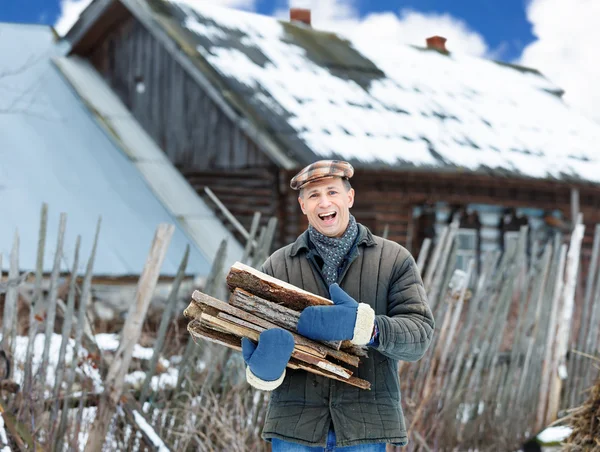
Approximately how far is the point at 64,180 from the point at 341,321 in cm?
783

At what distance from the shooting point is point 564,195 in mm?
12242

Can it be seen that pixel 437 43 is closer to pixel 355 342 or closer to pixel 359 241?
pixel 359 241

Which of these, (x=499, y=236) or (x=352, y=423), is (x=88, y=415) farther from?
(x=499, y=236)

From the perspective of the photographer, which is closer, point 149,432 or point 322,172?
point 322,172

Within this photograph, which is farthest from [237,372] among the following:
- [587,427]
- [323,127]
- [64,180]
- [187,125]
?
[187,125]

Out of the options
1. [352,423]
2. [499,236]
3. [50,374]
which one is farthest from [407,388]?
[499,236]

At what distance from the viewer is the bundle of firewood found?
2.20 metres

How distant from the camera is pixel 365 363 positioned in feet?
7.66

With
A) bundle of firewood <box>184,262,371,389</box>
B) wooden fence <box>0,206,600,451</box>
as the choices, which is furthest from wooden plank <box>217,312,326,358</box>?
wooden fence <box>0,206,600,451</box>

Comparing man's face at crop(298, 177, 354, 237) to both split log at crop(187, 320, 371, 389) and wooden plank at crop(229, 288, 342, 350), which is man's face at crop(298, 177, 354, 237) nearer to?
wooden plank at crop(229, 288, 342, 350)

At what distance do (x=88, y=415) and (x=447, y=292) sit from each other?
6.92 feet

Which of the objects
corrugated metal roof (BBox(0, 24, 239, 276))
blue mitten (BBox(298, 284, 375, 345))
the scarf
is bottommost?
blue mitten (BBox(298, 284, 375, 345))

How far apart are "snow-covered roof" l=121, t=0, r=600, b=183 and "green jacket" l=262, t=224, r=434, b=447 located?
586 centimetres

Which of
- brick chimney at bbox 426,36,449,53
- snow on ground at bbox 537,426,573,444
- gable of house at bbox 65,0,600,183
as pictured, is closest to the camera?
snow on ground at bbox 537,426,573,444
